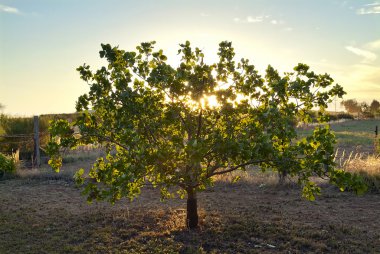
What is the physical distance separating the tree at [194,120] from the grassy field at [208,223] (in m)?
1.08

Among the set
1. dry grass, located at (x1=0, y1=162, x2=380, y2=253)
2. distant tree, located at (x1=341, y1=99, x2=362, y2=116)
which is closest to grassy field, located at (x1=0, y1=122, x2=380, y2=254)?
dry grass, located at (x1=0, y1=162, x2=380, y2=253)

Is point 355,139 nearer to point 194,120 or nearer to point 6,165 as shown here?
point 6,165

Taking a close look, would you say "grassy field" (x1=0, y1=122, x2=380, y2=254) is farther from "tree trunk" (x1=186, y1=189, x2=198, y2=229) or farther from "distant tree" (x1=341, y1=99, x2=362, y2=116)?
"distant tree" (x1=341, y1=99, x2=362, y2=116)

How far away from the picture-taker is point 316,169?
5898 millimetres

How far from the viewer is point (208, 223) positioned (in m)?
7.95

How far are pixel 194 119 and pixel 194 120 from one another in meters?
0.02

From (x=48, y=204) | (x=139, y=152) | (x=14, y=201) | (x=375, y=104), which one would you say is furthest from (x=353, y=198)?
(x=375, y=104)

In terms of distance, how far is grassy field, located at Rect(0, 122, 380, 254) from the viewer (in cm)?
684

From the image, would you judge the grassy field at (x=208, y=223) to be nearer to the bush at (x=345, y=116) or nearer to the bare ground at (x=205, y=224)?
the bare ground at (x=205, y=224)

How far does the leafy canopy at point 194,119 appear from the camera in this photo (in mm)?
5754

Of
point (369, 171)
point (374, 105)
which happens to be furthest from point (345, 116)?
point (369, 171)

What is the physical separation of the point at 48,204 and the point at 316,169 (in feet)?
24.6

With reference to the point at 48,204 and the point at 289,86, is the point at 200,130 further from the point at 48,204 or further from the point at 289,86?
the point at 48,204

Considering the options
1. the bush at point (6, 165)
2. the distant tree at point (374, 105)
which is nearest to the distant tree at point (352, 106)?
the distant tree at point (374, 105)
